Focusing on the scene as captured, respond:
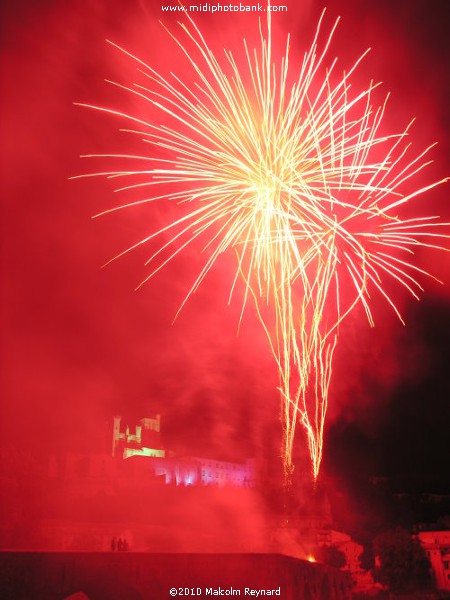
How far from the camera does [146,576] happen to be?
10484mm

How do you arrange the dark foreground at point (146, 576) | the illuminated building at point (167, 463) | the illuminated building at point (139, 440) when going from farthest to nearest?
the illuminated building at point (139, 440)
the illuminated building at point (167, 463)
the dark foreground at point (146, 576)

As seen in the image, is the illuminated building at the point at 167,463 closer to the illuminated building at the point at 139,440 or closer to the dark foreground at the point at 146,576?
the illuminated building at the point at 139,440

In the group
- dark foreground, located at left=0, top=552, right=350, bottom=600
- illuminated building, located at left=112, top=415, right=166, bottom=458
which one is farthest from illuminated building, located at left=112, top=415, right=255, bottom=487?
dark foreground, located at left=0, top=552, right=350, bottom=600

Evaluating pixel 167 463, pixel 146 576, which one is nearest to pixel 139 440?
pixel 167 463

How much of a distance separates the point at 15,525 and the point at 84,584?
471 inches

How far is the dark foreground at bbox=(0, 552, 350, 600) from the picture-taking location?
9570 mm

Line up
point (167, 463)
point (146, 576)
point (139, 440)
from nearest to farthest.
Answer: point (146, 576) < point (167, 463) < point (139, 440)

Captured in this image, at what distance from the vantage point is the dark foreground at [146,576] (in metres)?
9.57

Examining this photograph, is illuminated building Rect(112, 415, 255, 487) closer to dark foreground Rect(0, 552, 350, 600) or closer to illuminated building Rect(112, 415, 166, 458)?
illuminated building Rect(112, 415, 166, 458)

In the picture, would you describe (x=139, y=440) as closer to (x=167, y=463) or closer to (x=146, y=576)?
(x=167, y=463)

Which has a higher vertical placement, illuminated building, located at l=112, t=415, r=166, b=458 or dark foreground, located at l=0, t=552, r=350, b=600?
illuminated building, located at l=112, t=415, r=166, b=458

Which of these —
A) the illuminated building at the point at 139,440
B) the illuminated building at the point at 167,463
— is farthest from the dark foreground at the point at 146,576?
the illuminated building at the point at 139,440

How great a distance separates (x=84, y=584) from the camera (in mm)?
9922


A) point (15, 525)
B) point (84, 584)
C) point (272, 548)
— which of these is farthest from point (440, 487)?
point (84, 584)
